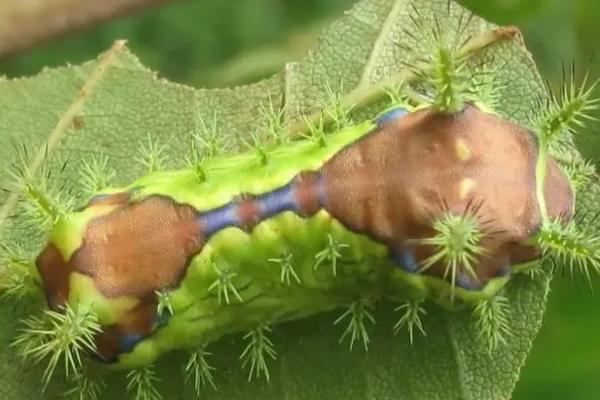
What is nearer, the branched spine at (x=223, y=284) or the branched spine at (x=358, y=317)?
the branched spine at (x=223, y=284)

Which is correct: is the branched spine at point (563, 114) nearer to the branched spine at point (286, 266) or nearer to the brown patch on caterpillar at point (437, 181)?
the brown patch on caterpillar at point (437, 181)

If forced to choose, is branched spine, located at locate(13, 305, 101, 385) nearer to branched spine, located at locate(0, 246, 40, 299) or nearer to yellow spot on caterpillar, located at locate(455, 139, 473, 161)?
branched spine, located at locate(0, 246, 40, 299)

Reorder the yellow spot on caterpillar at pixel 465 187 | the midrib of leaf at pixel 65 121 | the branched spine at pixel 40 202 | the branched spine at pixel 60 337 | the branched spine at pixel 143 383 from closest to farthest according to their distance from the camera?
1. the yellow spot on caterpillar at pixel 465 187
2. the branched spine at pixel 60 337
3. the branched spine at pixel 40 202
4. the branched spine at pixel 143 383
5. the midrib of leaf at pixel 65 121

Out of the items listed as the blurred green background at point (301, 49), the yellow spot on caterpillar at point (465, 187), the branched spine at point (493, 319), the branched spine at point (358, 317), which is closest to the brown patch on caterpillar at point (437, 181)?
the yellow spot on caterpillar at point (465, 187)

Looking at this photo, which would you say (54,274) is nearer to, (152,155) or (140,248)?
(140,248)

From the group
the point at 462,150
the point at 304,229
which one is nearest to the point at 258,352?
the point at 304,229
